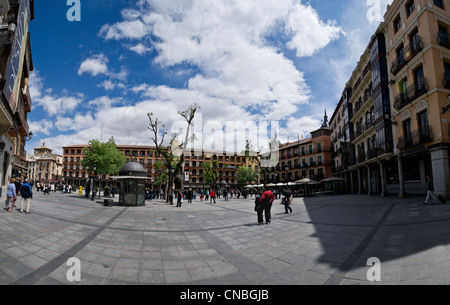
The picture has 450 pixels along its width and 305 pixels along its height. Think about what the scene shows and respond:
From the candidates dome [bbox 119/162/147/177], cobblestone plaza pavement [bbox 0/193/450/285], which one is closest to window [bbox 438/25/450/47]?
cobblestone plaza pavement [bbox 0/193/450/285]

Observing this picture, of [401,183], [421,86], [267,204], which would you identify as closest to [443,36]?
[421,86]

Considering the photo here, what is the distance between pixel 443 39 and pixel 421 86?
11.1ft

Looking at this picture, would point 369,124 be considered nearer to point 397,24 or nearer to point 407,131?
point 407,131

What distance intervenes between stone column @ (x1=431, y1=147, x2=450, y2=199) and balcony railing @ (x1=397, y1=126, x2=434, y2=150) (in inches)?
39.7

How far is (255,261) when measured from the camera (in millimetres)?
4762

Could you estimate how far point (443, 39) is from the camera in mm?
14492

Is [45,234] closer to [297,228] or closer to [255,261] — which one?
[255,261]

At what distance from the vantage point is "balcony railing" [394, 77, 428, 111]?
14369 mm

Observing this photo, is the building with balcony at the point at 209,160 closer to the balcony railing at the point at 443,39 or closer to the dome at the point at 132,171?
the dome at the point at 132,171

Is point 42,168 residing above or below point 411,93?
below

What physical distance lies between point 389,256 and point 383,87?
19702mm

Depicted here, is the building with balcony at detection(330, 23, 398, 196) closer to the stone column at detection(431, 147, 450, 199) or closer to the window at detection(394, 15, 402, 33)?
the window at detection(394, 15, 402, 33)

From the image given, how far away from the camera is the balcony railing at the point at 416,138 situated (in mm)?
13980
